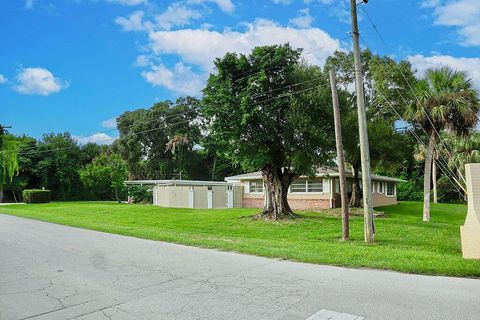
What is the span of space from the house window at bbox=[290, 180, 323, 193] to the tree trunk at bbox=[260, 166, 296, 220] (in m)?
8.40

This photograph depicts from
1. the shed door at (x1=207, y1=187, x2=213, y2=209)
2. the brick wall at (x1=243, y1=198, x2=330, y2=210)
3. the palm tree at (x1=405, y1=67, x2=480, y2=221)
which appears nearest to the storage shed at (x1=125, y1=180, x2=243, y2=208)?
the shed door at (x1=207, y1=187, x2=213, y2=209)

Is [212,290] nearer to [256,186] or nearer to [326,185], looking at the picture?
[326,185]

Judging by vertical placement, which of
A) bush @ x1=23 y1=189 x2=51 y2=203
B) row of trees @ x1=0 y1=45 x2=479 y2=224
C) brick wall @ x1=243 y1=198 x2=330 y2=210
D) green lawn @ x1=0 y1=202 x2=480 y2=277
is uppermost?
row of trees @ x1=0 y1=45 x2=479 y2=224

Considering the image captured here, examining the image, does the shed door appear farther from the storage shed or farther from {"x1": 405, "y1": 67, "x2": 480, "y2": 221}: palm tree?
{"x1": 405, "y1": 67, "x2": 480, "y2": 221}: palm tree

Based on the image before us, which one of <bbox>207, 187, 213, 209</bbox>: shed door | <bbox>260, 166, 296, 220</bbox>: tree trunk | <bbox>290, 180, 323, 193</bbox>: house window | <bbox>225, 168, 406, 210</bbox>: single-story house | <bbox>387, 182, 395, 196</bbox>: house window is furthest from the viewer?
<bbox>387, 182, 395, 196</bbox>: house window

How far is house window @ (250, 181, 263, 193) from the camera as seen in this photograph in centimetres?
3447

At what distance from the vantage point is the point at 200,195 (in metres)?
33.8

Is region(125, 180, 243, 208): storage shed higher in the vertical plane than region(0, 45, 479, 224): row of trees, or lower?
lower

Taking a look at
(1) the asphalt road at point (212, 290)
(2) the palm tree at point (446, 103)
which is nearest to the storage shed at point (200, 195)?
(2) the palm tree at point (446, 103)

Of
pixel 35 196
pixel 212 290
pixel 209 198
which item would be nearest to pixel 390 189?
pixel 209 198

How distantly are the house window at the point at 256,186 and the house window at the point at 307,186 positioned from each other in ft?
11.3

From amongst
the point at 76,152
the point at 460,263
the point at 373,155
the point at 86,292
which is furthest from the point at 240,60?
the point at 76,152

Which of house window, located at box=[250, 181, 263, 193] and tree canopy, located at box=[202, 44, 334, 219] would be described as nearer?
tree canopy, located at box=[202, 44, 334, 219]

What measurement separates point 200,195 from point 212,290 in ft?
89.3
